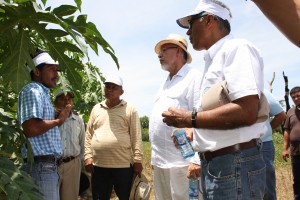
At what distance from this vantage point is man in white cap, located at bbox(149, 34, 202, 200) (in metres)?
3.51

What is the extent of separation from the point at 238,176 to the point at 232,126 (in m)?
0.24

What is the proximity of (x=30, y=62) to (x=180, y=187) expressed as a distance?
170 centimetres

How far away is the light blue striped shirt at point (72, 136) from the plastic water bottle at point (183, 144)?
2.06 m

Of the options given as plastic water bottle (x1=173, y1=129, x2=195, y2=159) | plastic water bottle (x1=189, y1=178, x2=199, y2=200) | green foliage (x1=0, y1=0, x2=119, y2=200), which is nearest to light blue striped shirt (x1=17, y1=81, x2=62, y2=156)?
green foliage (x1=0, y1=0, x2=119, y2=200)

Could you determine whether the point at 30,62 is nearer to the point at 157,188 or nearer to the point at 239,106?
the point at 239,106

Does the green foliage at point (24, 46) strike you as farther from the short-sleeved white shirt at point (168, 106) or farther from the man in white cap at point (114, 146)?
the man in white cap at point (114, 146)

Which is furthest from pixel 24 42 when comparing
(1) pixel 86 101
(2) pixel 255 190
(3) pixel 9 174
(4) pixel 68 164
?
(1) pixel 86 101

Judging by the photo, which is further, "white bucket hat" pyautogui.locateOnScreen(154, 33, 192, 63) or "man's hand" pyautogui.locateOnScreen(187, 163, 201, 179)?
"white bucket hat" pyautogui.locateOnScreen(154, 33, 192, 63)

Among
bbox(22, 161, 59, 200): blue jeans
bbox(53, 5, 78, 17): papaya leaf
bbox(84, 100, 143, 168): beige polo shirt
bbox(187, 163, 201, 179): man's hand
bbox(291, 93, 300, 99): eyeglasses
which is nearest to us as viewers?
bbox(53, 5, 78, 17): papaya leaf

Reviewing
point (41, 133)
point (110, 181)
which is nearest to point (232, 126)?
point (41, 133)

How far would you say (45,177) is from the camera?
9.93 ft

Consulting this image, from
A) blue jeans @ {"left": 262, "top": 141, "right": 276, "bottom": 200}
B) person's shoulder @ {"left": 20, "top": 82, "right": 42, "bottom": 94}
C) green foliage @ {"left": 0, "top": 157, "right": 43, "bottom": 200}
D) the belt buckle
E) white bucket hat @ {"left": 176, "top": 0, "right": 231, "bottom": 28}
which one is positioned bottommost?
blue jeans @ {"left": 262, "top": 141, "right": 276, "bottom": 200}

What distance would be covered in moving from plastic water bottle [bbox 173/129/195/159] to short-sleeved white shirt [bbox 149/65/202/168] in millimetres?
613

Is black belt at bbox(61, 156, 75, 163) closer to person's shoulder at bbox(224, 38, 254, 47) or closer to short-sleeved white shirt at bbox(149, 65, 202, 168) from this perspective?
short-sleeved white shirt at bbox(149, 65, 202, 168)
